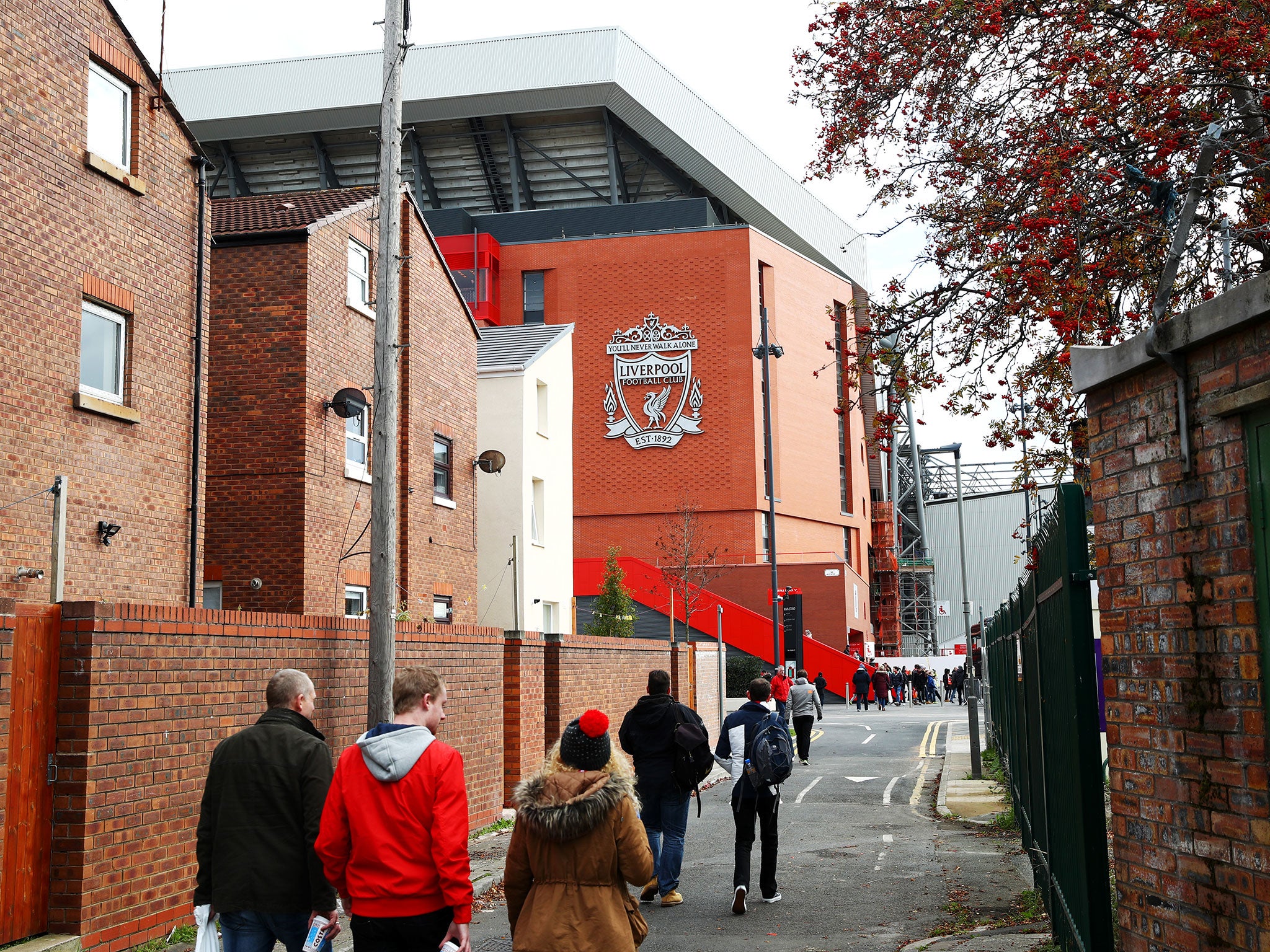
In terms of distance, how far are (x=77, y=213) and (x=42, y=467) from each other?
9.94 ft

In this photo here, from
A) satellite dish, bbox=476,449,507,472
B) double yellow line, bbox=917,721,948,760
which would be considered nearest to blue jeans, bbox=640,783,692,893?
double yellow line, bbox=917,721,948,760

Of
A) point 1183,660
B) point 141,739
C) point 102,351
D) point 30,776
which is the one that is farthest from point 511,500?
point 1183,660

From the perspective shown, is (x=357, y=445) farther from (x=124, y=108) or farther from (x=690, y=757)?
(x=690, y=757)

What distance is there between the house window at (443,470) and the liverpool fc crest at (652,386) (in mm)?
28914

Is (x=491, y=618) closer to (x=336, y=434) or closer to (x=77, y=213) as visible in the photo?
(x=336, y=434)

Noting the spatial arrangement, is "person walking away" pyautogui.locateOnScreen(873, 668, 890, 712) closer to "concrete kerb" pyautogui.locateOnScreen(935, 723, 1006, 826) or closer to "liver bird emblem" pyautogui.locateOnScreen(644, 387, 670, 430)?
"liver bird emblem" pyautogui.locateOnScreen(644, 387, 670, 430)

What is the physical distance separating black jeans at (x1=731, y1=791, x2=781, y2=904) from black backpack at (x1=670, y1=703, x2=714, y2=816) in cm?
31

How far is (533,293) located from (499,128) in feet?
24.1

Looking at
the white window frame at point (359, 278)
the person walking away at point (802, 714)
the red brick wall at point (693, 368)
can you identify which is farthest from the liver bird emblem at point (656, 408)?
the white window frame at point (359, 278)

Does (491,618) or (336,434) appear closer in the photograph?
(336,434)

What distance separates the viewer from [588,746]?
17.4 ft

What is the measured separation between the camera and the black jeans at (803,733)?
2184 cm

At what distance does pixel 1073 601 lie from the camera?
523 cm

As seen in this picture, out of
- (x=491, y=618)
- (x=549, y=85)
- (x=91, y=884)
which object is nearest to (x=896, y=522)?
(x=549, y=85)
